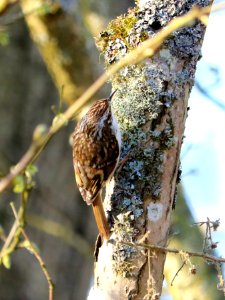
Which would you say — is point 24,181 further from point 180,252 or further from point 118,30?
point 118,30

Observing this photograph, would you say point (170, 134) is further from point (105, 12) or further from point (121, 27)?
point (105, 12)

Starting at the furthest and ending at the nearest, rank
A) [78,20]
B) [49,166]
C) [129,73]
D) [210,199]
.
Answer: [210,199]
[49,166]
[78,20]
[129,73]

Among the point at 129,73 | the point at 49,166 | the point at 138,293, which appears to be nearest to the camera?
the point at 138,293

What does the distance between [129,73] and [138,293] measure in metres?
0.63

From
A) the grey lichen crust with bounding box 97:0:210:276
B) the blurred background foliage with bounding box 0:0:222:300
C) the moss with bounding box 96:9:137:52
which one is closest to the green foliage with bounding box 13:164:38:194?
the grey lichen crust with bounding box 97:0:210:276

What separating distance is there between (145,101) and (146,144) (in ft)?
0.40

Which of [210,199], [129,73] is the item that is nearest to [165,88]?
[129,73]

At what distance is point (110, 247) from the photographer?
2.62 m

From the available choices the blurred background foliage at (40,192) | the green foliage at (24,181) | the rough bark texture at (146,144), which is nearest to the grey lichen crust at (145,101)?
the rough bark texture at (146,144)

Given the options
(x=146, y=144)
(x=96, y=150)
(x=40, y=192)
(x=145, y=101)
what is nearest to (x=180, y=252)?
(x=146, y=144)

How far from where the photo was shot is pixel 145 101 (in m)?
2.68

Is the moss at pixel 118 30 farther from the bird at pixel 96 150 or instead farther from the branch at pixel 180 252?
the branch at pixel 180 252

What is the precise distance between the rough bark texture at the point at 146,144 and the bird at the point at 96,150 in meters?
0.09

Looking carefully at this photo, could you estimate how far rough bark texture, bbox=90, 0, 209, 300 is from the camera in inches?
102
